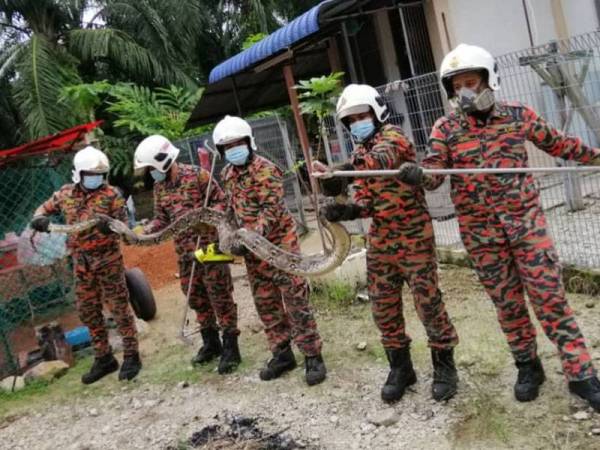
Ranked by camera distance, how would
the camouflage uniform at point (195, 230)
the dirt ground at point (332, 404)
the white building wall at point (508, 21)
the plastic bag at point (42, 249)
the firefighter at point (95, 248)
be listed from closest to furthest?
the dirt ground at point (332, 404), the camouflage uniform at point (195, 230), the firefighter at point (95, 248), the plastic bag at point (42, 249), the white building wall at point (508, 21)

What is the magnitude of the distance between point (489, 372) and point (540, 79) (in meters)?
2.88

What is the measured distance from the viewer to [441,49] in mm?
8336

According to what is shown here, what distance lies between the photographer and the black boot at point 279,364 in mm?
4910

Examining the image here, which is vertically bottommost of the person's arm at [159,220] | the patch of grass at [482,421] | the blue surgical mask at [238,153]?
the patch of grass at [482,421]

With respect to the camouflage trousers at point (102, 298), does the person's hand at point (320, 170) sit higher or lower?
higher

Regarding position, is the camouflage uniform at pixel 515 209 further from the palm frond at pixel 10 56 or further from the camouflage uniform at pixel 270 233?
the palm frond at pixel 10 56

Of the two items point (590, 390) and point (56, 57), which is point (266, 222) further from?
point (56, 57)

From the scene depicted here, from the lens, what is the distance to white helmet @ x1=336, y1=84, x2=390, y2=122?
364 centimetres

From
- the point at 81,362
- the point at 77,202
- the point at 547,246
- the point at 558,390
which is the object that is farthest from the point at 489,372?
the point at 81,362

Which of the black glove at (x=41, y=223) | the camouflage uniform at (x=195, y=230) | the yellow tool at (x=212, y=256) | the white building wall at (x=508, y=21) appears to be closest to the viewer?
the yellow tool at (x=212, y=256)

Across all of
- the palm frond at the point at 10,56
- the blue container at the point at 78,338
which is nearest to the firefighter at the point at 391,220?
the blue container at the point at 78,338

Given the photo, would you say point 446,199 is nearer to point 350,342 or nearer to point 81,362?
point 350,342

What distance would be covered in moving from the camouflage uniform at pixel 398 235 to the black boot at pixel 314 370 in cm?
106

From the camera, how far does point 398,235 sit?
3.71 meters
